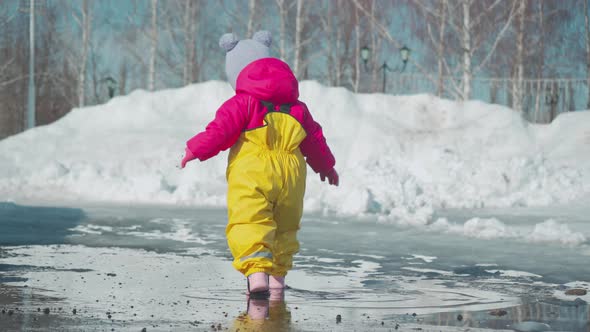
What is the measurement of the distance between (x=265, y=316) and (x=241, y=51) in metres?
2.11

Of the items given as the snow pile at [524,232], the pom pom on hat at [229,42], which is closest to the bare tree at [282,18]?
the snow pile at [524,232]

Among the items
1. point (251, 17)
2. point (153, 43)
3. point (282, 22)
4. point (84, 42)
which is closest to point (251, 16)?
point (251, 17)

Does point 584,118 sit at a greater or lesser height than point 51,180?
greater

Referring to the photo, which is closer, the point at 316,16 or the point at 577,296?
the point at 577,296

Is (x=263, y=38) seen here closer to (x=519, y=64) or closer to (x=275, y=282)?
(x=275, y=282)

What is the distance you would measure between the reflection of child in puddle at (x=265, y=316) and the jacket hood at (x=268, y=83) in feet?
3.63

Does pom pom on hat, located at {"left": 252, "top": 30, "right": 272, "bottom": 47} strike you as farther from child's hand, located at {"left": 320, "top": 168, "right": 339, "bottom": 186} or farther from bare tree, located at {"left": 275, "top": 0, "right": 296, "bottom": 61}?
bare tree, located at {"left": 275, "top": 0, "right": 296, "bottom": 61}

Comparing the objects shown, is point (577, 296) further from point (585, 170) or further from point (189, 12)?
point (189, 12)

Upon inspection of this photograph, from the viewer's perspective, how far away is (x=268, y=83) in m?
5.14

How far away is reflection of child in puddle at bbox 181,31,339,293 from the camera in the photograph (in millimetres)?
4914

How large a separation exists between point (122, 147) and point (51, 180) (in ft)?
13.0

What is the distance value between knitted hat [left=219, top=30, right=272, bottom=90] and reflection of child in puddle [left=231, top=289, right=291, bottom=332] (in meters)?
1.52

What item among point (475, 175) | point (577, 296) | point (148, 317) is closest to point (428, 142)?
point (475, 175)

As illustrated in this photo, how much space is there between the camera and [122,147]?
64.8 ft
